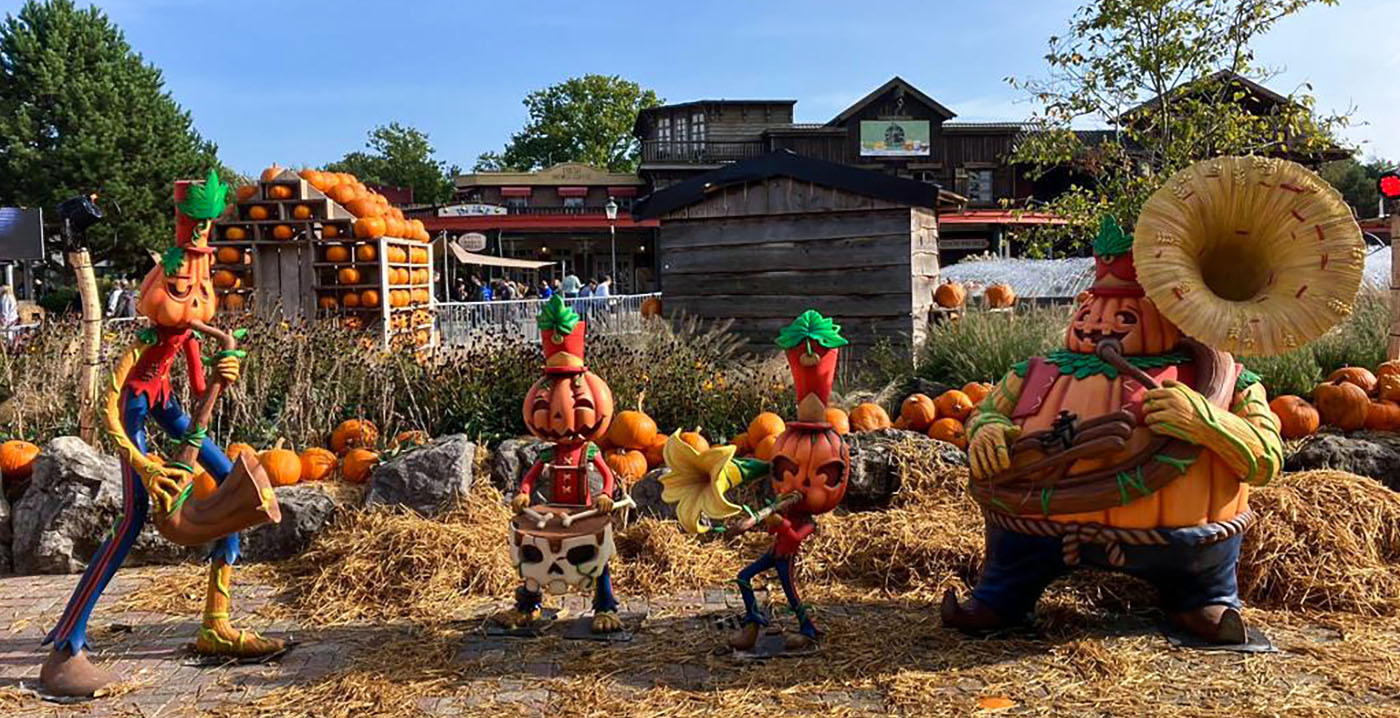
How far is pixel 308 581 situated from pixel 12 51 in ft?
108

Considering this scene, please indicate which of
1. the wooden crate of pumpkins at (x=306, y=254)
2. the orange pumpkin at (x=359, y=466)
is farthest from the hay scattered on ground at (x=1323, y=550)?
the wooden crate of pumpkins at (x=306, y=254)

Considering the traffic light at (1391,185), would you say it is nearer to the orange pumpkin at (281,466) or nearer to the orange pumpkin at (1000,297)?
the orange pumpkin at (1000,297)

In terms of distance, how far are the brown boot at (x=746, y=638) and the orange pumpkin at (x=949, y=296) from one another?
6.28 m

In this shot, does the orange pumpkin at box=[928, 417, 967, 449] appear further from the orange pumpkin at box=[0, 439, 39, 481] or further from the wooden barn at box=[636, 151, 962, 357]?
the orange pumpkin at box=[0, 439, 39, 481]

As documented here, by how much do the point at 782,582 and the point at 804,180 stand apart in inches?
241

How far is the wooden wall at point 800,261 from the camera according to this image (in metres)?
8.77

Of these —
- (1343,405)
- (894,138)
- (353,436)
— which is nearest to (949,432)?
(1343,405)

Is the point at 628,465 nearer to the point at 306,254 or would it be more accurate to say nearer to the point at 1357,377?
the point at 1357,377

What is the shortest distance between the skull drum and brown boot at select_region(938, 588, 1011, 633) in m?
1.45

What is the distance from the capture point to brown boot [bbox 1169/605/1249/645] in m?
3.66

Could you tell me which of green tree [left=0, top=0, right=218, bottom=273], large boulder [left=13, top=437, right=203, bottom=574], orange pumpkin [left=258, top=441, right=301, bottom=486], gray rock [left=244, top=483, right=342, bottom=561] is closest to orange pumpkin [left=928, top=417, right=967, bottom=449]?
gray rock [left=244, top=483, right=342, bottom=561]

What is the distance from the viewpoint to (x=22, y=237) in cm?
1027

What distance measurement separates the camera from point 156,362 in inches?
146

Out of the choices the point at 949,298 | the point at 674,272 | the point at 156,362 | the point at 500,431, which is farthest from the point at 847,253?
the point at 156,362
